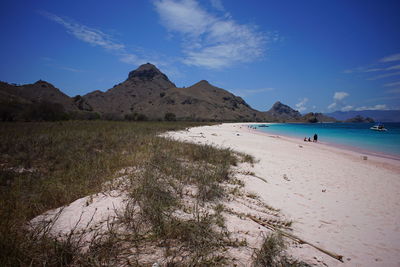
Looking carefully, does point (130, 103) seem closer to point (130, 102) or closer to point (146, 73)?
point (130, 102)

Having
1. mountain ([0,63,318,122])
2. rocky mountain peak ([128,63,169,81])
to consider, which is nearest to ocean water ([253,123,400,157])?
mountain ([0,63,318,122])

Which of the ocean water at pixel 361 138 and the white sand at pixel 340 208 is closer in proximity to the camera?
the white sand at pixel 340 208

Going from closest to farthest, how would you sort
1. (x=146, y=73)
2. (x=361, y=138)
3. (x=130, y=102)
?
(x=361, y=138) → (x=130, y=102) → (x=146, y=73)

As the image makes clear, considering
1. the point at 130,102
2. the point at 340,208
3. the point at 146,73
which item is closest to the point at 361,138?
the point at 340,208

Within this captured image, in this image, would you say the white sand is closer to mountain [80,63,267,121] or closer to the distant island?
the distant island

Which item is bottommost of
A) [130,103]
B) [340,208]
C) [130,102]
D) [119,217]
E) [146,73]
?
[340,208]

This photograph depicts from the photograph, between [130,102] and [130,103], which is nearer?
[130,103]

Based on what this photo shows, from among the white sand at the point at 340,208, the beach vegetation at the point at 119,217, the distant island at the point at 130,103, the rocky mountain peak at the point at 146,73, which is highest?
the rocky mountain peak at the point at 146,73

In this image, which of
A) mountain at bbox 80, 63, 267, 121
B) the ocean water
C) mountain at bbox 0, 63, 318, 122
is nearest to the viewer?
the ocean water

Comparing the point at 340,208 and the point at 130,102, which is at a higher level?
the point at 130,102

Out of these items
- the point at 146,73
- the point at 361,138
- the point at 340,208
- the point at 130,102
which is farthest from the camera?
the point at 146,73

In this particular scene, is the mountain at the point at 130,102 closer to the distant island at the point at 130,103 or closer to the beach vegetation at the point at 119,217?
the distant island at the point at 130,103

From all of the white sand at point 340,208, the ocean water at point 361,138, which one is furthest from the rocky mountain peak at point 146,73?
the white sand at point 340,208

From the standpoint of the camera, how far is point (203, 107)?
4427 inches
